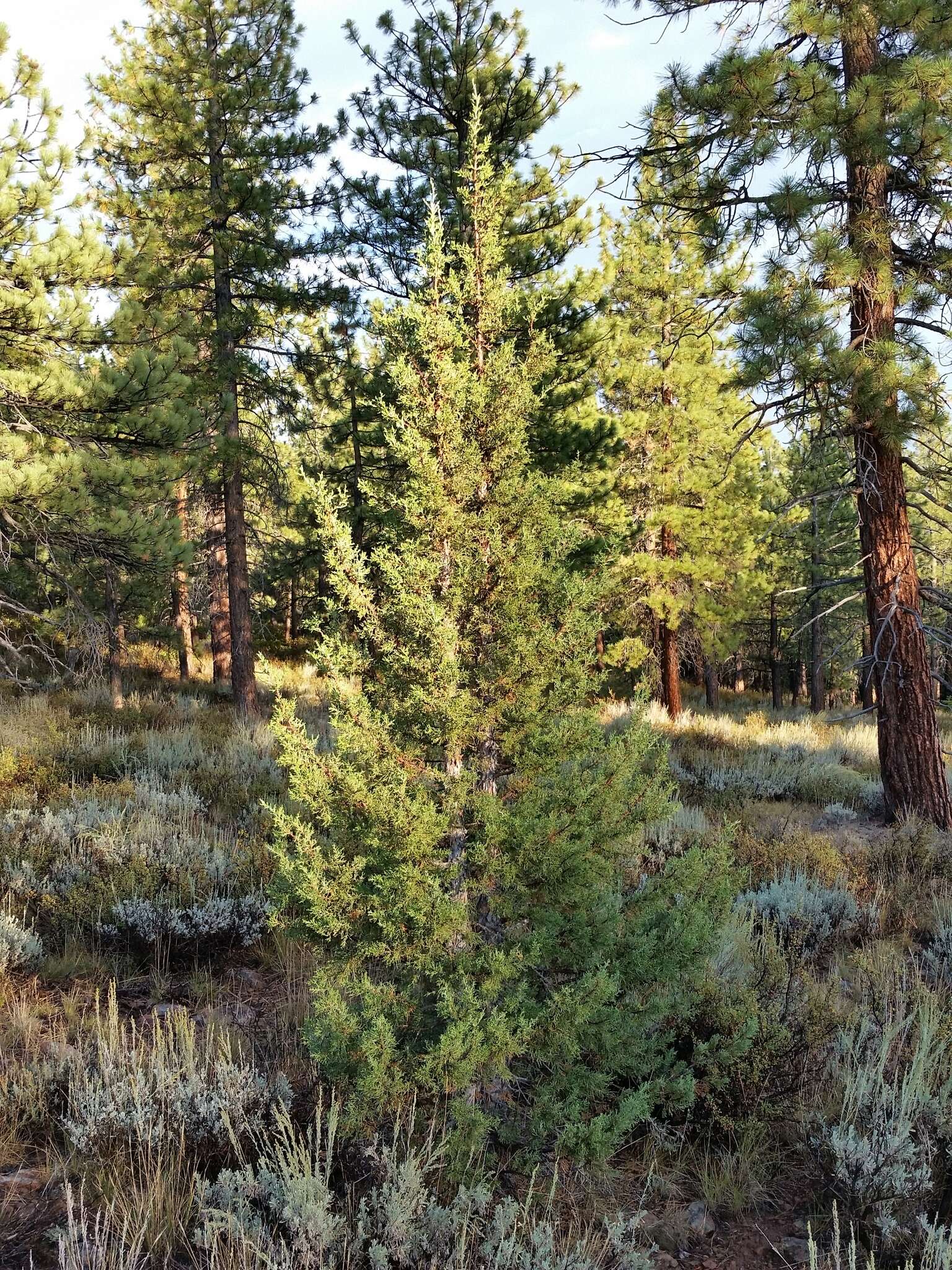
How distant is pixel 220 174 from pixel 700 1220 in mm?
13910

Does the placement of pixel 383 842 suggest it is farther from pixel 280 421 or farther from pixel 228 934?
pixel 280 421

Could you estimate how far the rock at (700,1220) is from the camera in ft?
9.50

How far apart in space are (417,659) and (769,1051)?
2.37 meters

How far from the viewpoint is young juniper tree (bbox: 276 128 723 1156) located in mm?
2955

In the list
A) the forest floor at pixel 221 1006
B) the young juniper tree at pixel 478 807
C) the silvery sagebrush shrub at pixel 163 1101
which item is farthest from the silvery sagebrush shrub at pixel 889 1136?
the silvery sagebrush shrub at pixel 163 1101

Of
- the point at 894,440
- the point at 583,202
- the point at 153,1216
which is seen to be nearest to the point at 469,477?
the point at 153,1216

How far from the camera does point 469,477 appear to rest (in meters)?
3.42

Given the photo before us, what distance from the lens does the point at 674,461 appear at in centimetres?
1586

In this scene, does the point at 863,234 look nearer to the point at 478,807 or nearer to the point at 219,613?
the point at 478,807

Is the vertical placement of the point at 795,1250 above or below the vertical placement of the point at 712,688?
below

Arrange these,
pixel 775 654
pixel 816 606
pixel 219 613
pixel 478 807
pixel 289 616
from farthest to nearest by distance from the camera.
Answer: pixel 775 654 < pixel 289 616 < pixel 816 606 < pixel 219 613 < pixel 478 807

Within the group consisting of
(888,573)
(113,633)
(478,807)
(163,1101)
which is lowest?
(163,1101)

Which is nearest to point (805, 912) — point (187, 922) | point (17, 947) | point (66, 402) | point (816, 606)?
point (187, 922)

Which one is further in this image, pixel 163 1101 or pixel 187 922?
pixel 187 922
